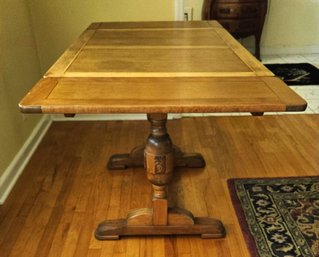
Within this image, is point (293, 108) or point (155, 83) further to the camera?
point (155, 83)

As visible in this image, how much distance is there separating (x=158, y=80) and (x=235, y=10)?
2.59m

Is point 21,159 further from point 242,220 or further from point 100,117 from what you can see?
point 242,220

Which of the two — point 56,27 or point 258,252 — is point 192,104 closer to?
point 258,252

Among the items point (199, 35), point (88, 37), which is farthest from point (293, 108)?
point (88, 37)

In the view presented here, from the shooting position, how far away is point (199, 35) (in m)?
1.69

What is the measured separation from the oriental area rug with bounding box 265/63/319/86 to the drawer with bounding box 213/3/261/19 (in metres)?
0.63

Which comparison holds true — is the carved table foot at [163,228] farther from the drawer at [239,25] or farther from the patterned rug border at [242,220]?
the drawer at [239,25]

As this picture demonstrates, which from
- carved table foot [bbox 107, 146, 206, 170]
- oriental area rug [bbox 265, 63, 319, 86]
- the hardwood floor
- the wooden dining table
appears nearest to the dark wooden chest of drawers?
oriental area rug [bbox 265, 63, 319, 86]

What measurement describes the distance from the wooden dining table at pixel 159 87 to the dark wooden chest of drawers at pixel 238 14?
169cm

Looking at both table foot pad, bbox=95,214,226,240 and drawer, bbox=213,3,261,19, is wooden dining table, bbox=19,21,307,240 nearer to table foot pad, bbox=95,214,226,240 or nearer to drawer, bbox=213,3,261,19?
table foot pad, bbox=95,214,226,240

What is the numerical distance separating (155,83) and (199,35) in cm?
72

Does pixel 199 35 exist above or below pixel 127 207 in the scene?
above

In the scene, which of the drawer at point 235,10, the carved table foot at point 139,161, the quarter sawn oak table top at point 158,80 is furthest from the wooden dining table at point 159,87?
the drawer at point 235,10

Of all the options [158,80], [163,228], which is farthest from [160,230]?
[158,80]
